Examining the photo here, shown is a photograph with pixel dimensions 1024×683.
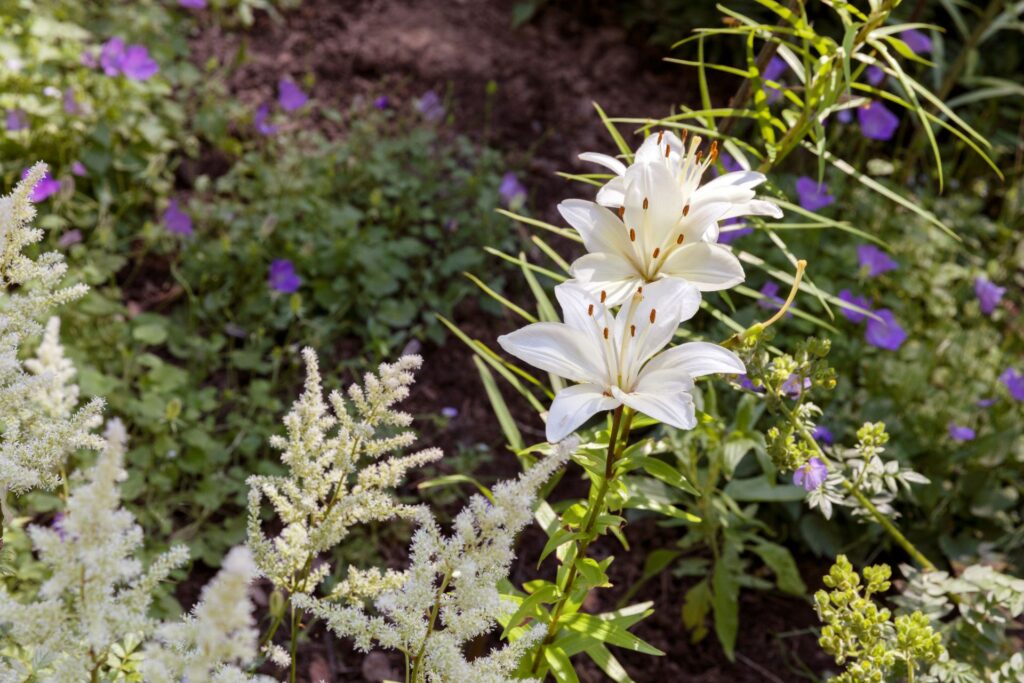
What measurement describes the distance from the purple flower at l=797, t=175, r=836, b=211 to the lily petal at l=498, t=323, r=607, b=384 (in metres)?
1.85

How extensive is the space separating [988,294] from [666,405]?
2.15 metres

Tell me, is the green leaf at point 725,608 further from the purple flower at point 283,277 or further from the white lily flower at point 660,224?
the purple flower at point 283,277

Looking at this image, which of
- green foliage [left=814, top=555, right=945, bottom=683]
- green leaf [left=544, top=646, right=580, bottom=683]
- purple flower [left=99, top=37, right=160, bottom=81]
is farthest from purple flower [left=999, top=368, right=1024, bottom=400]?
purple flower [left=99, top=37, right=160, bottom=81]

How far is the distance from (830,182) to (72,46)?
2.51 m

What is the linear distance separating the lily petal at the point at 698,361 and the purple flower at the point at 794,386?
39 centimetres

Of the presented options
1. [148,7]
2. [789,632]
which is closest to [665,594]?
[789,632]

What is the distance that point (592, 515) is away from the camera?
1386mm

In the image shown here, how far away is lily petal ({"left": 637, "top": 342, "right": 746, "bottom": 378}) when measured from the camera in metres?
1.25

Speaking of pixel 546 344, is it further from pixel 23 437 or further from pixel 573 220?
pixel 23 437

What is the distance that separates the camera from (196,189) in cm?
313

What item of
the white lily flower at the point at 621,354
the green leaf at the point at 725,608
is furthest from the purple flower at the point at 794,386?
the green leaf at the point at 725,608

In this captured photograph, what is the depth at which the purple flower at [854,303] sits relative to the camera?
2.71 meters

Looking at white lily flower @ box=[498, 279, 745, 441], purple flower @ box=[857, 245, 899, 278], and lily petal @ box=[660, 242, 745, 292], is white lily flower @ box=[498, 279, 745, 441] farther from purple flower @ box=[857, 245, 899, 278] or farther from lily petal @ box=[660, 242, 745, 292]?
purple flower @ box=[857, 245, 899, 278]

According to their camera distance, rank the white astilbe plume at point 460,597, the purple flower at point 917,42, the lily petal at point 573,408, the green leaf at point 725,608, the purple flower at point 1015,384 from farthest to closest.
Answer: the purple flower at point 917,42
the purple flower at point 1015,384
the green leaf at point 725,608
the lily petal at point 573,408
the white astilbe plume at point 460,597
